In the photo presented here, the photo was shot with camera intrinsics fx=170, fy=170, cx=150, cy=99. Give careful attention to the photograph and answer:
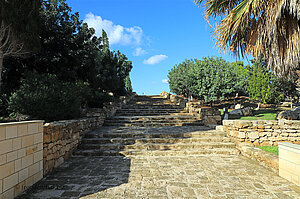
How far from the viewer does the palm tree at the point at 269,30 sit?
4.62 metres

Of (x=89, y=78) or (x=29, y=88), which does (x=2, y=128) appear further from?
(x=89, y=78)

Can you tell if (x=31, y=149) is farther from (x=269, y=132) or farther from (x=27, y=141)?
(x=269, y=132)

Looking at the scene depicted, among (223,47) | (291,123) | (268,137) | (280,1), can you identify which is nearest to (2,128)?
(223,47)

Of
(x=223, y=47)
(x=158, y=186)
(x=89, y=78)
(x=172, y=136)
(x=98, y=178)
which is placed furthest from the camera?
(x=89, y=78)

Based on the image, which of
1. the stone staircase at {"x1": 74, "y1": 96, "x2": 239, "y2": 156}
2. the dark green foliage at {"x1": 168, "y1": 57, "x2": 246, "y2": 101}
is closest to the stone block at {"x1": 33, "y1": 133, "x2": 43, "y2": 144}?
the stone staircase at {"x1": 74, "y1": 96, "x2": 239, "y2": 156}

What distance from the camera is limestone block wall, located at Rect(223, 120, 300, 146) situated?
608cm

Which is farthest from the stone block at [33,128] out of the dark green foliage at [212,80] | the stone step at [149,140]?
the dark green foliage at [212,80]

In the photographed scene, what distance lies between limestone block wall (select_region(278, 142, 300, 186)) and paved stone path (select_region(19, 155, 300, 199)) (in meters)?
0.15

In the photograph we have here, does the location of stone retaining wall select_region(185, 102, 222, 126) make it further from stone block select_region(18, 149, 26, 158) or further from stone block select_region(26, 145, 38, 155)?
stone block select_region(18, 149, 26, 158)

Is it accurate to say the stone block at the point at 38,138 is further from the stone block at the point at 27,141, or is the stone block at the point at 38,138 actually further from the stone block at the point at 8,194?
the stone block at the point at 8,194

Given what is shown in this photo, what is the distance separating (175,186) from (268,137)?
4.56 metres

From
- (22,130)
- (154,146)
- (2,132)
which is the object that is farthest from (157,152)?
(2,132)

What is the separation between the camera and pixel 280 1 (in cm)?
445

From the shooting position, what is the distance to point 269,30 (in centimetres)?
475
